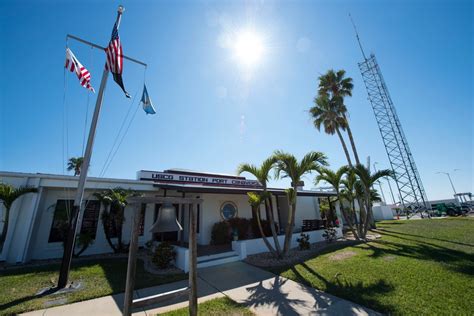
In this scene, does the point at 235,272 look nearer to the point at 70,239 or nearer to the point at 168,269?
the point at 168,269

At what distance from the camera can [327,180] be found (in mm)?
11211

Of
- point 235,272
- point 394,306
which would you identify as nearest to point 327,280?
point 394,306

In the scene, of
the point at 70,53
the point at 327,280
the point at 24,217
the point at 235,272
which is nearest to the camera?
the point at 327,280

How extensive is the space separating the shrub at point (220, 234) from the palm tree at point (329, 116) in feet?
39.8

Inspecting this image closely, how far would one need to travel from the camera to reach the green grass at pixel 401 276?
13.5 feet

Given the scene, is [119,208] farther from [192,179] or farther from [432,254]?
[432,254]

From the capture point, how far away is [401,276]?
5582 millimetres

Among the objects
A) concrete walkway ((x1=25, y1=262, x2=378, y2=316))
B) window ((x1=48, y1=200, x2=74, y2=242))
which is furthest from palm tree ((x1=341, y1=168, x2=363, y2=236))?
window ((x1=48, y1=200, x2=74, y2=242))

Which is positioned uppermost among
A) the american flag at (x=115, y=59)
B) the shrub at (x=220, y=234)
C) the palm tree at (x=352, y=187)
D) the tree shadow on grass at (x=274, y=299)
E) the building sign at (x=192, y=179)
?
the american flag at (x=115, y=59)

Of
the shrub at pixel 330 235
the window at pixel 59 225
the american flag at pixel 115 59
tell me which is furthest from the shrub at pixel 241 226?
the american flag at pixel 115 59

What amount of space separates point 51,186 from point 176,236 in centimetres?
643

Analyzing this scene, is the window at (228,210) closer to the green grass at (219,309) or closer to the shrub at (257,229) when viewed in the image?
the shrub at (257,229)

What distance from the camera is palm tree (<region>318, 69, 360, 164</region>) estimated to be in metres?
18.0

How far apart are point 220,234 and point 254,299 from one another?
669cm
